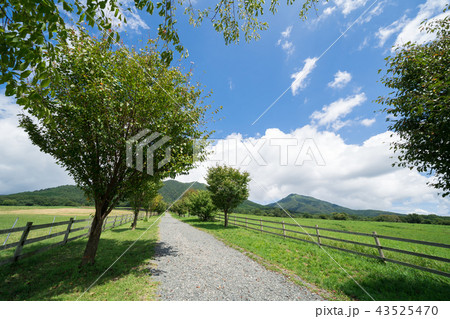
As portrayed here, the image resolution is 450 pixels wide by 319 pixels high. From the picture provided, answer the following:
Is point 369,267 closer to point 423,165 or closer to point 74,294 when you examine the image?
point 423,165

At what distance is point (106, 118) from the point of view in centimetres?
639

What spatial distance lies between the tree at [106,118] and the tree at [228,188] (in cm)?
1449

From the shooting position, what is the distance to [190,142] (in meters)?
8.05

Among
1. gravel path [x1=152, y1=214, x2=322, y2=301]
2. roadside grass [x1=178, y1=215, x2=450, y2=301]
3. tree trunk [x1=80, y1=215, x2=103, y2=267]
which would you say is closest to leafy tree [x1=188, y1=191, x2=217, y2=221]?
roadside grass [x1=178, y1=215, x2=450, y2=301]

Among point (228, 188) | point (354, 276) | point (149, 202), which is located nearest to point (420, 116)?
point (354, 276)

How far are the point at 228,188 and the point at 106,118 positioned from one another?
16.9 m

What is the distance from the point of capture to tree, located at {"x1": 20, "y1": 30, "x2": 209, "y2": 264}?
6.07 metres

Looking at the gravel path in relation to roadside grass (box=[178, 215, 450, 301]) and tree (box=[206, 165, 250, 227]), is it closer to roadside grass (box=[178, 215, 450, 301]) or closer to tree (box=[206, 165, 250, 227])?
roadside grass (box=[178, 215, 450, 301])

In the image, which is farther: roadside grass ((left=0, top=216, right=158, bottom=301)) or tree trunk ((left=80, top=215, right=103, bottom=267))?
tree trunk ((left=80, top=215, right=103, bottom=267))

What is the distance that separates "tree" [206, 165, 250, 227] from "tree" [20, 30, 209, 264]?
1449 centimetres

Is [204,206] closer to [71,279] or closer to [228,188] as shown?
[228,188]

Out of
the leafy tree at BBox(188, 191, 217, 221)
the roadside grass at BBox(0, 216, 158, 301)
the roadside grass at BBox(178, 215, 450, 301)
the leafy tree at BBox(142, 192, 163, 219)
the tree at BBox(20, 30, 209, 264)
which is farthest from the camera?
the leafy tree at BBox(188, 191, 217, 221)

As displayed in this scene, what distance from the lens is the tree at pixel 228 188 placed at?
21844 millimetres
